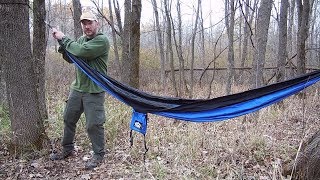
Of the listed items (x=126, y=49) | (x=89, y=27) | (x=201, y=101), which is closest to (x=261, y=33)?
(x=126, y=49)

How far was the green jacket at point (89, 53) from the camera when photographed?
3.46m

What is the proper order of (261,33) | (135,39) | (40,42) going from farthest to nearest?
(135,39)
(261,33)
(40,42)

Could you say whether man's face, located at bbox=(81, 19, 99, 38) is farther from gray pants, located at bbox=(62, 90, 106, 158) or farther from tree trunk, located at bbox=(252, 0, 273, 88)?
tree trunk, located at bbox=(252, 0, 273, 88)

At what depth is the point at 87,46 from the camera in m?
3.46

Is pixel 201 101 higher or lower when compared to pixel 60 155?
higher

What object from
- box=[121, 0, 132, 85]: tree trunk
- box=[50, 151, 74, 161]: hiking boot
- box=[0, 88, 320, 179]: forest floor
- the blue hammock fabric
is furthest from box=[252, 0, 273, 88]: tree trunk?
box=[50, 151, 74, 161]: hiking boot

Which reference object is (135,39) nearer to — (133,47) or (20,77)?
(133,47)

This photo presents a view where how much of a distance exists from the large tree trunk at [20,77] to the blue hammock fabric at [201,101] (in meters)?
0.71

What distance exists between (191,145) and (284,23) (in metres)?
6.05

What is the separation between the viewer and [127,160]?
3879mm

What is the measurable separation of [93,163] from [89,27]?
1522 mm

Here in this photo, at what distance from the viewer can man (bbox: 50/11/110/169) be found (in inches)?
137

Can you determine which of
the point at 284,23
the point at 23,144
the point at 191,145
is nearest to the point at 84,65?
the point at 23,144

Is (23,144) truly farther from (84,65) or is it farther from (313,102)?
(313,102)
